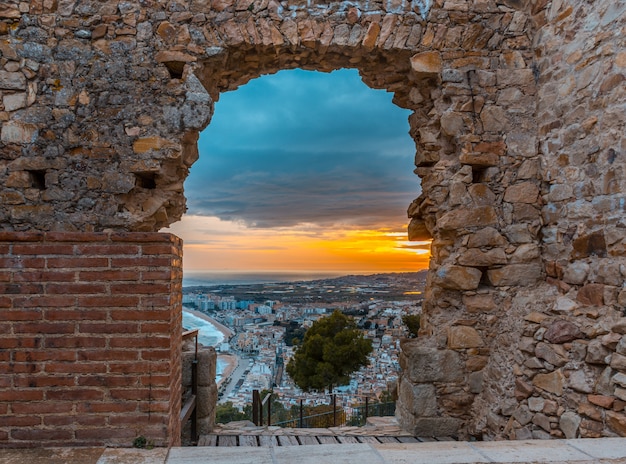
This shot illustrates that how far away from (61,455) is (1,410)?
42 cm

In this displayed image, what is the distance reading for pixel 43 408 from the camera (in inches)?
96.7

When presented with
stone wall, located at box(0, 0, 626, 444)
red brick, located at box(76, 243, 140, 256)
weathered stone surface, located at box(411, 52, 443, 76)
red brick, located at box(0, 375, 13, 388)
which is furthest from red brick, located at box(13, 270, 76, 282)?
weathered stone surface, located at box(411, 52, 443, 76)

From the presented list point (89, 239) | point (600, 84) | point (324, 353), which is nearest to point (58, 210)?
point (89, 239)

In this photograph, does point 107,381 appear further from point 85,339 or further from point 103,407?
point 85,339

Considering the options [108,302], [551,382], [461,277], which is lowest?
[551,382]

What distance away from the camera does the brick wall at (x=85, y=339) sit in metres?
2.45

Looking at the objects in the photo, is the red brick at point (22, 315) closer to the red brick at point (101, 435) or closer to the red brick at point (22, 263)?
the red brick at point (22, 263)

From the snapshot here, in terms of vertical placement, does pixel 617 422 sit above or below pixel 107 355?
below

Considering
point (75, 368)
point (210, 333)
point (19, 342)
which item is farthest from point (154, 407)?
point (210, 333)

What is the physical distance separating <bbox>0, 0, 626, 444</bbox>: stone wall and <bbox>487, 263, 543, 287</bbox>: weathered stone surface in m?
0.01

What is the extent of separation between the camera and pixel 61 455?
2.33 meters

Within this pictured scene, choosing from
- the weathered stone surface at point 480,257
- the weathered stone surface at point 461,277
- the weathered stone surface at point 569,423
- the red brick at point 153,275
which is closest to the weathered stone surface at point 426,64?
the weathered stone surface at point 480,257

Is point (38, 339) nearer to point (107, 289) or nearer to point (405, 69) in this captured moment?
point (107, 289)

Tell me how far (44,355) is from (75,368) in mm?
171
